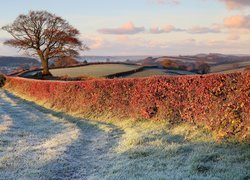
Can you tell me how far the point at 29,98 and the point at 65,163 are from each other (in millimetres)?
29093

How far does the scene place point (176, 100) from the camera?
17.3 m

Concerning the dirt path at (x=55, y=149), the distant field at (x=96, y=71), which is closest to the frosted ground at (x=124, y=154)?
the dirt path at (x=55, y=149)

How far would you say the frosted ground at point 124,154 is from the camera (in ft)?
35.3

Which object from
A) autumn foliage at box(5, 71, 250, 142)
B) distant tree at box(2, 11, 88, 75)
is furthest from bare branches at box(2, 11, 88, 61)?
autumn foliage at box(5, 71, 250, 142)

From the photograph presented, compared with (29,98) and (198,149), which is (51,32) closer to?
(29,98)

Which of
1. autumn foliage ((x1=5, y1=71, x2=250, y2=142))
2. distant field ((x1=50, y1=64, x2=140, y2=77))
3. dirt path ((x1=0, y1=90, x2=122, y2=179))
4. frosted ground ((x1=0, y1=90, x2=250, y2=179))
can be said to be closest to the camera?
frosted ground ((x1=0, y1=90, x2=250, y2=179))

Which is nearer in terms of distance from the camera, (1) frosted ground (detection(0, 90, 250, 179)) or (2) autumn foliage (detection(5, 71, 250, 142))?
(1) frosted ground (detection(0, 90, 250, 179))

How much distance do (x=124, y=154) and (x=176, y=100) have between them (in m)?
5.24

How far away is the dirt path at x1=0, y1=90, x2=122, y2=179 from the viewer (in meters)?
11.3

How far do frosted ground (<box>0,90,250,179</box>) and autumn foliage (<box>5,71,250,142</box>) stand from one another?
0.66 m

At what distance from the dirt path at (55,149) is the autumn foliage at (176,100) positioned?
2020 millimetres

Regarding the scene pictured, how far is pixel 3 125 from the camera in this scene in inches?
773

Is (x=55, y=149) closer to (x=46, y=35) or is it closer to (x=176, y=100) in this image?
(x=176, y=100)

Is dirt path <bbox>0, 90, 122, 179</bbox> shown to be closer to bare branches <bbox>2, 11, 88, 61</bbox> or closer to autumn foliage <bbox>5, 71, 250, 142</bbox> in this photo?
autumn foliage <bbox>5, 71, 250, 142</bbox>
